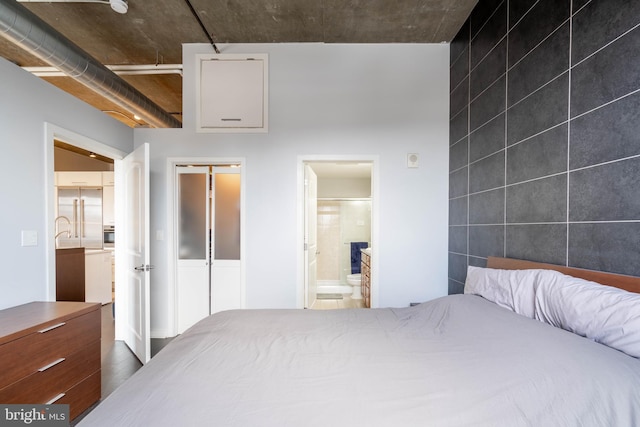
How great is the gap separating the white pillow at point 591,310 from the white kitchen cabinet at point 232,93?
Result: 2.74 metres

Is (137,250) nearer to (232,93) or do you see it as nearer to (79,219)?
(232,93)

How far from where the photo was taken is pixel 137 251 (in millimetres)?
2609

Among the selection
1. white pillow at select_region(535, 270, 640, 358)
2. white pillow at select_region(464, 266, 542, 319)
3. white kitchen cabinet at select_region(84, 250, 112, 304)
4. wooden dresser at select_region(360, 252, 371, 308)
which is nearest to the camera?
white pillow at select_region(535, 270, 640, 358)

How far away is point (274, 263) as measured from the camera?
2.98 meters

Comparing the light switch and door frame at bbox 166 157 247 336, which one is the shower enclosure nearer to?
door frame at bbox 166 157 247 336

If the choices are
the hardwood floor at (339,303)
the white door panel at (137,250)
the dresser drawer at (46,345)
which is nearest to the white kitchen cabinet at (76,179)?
the white door panel at (137,250)

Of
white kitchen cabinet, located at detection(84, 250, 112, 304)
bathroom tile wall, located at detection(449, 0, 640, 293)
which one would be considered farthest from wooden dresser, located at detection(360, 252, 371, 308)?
white kitchen cabinet, located at detection(84, 250, 112, 304)

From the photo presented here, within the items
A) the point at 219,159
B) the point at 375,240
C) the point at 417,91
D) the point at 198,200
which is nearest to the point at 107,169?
the point at 198,200

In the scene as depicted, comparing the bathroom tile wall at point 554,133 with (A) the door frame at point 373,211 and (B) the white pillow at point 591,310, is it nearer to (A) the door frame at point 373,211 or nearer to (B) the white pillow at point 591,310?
(B) the white pillow at point 591,310

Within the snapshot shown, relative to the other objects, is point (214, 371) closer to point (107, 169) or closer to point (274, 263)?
point (274, 263)

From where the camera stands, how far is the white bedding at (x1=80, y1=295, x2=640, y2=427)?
30.7 inches

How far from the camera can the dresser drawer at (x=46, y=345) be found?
1368 millimetres

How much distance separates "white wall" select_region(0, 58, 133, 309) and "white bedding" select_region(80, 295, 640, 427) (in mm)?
1469

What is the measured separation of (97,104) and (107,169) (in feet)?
3.80
